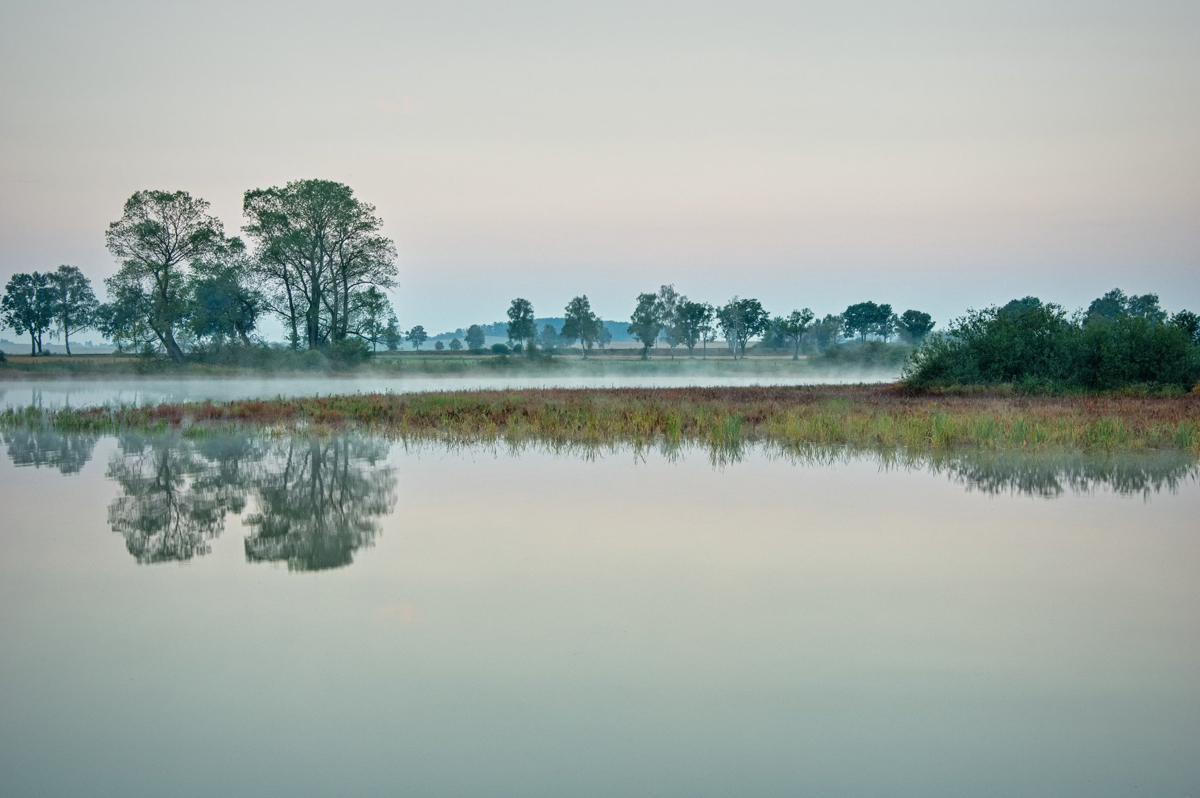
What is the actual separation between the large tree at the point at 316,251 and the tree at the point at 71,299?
153ft

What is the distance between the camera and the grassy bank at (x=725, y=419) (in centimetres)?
2056

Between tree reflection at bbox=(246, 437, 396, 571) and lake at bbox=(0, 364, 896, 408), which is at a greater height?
lake at bbox=(0, 364, 896, 408)

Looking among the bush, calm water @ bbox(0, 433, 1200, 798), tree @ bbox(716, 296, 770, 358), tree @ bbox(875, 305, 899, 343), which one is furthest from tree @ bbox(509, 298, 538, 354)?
calm water @ bbox(0, 433, 1200, 798)

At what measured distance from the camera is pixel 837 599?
838 cm

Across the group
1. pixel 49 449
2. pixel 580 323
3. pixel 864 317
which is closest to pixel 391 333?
pixel 49 449

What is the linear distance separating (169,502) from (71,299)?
3930 inches

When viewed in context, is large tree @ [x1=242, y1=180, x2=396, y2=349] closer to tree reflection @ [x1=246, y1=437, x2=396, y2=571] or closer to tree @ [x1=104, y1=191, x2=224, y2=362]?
tree @ [x1=104, y1=191, x2=224, y2=362]

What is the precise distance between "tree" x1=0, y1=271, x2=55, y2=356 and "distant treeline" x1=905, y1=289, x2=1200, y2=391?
94.8 meters

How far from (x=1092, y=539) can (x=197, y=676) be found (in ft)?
32.2

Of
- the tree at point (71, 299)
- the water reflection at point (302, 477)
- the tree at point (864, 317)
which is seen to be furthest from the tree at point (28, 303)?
the tree at point (864, 317)

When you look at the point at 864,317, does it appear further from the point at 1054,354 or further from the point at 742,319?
the point at 1054,354

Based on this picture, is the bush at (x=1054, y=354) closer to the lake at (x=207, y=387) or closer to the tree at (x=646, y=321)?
the lake at (x=207, y=387)

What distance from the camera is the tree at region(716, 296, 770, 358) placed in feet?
459

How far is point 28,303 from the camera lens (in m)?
98.9
